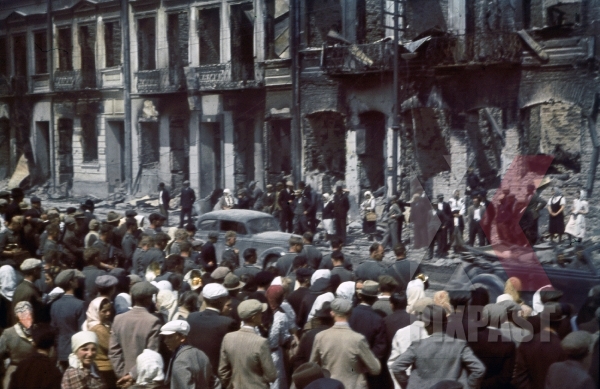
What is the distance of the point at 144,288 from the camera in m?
6.14

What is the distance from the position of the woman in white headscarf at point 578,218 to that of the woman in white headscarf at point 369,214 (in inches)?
96.9

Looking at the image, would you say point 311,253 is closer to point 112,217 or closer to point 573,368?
point 112,217

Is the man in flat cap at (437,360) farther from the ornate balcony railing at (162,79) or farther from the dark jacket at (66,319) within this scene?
the ornate balcony railing at (162,79)

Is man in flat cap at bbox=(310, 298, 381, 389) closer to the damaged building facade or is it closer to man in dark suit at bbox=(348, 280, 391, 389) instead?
man in dark suit at bbox=(348, 280, 391, 389)

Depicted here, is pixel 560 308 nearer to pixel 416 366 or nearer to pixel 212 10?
pixel 416 366

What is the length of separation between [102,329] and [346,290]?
210cm

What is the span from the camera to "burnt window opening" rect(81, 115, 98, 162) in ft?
41.4

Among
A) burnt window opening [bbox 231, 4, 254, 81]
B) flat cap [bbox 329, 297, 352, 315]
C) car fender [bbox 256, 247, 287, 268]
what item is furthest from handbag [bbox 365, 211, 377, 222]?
flat cap [bbox 329, 297, 352, 315]

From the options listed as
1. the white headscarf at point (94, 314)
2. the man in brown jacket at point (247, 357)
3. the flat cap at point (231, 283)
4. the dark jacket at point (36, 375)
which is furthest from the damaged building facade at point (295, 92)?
the dark jacket at point (36, 375)

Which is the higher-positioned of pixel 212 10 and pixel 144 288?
pixel 212 10

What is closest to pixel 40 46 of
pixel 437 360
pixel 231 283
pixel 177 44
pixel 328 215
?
pixel 177 44

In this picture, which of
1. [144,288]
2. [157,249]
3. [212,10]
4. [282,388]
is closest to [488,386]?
[282,388]

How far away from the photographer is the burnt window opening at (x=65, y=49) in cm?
1255

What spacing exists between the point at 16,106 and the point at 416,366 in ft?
31.6
